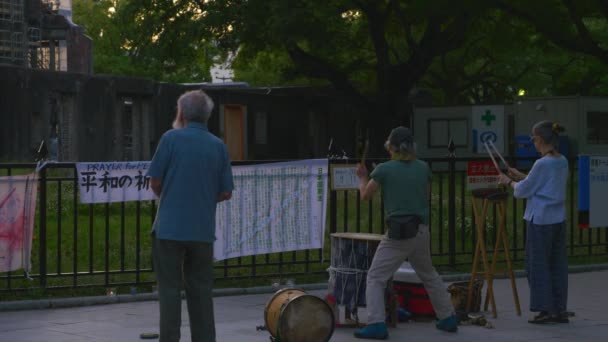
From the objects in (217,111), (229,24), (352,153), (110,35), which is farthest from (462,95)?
(110,35)

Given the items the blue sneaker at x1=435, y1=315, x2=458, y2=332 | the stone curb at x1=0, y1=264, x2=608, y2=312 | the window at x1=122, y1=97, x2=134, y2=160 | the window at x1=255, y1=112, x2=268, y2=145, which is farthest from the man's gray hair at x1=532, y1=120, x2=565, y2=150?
the window at x1=255, y1=112, x2=268, y2=145

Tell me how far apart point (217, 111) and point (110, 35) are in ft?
143

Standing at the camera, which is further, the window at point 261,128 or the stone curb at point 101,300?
the window at point 261,128

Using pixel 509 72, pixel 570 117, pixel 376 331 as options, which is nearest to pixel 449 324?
pixel 376 331

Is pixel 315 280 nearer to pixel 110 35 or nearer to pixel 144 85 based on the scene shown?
pixel 144 85

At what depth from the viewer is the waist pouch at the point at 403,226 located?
384 inches

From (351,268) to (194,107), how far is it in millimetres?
2914

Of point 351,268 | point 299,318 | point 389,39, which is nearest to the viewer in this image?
point 299,318

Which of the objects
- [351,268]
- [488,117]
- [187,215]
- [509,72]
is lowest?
[351,268]

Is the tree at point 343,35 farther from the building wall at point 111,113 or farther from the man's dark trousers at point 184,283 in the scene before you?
the man's dark trousers at point 184,283

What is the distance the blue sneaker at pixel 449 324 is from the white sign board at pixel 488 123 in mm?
28662

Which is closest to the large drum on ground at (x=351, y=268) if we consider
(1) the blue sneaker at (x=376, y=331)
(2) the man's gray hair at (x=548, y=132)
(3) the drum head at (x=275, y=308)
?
(1) the blue sneaker at (x=376, y=331)

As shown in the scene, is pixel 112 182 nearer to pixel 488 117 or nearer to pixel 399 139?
pixel 399 139

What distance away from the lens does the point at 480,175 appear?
43.4 ft
